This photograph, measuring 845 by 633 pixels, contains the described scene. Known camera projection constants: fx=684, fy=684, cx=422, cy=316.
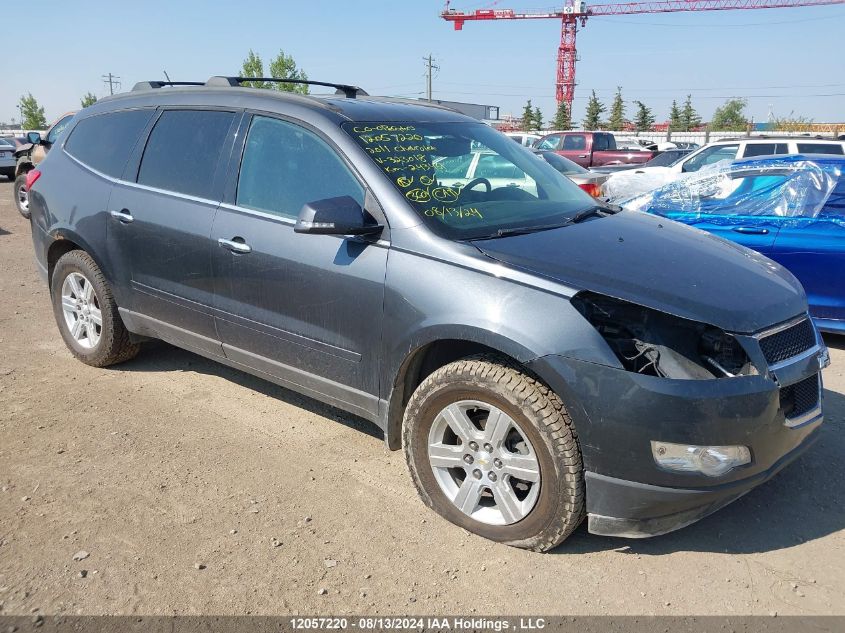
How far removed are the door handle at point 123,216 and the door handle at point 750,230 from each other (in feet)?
15.4

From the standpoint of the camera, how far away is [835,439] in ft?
12.6

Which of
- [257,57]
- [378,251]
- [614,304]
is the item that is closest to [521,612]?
[614,304]

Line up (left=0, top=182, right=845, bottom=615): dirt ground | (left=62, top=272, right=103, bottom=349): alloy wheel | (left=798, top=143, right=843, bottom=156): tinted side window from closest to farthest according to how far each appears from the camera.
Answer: (left=0, top=182, right=845, bottom=615): dirt ground, (left=62, top=272, right=103, bottom=349): alloy wheel, (left=798, top=143, right=843, bottom=156): tinted side window

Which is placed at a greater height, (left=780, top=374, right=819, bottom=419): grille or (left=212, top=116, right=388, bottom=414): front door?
(left=212, top=116, right=388, bottom=414): front door

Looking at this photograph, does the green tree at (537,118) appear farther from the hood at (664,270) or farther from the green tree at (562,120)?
the hood at (664,270)

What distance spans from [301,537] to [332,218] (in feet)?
4.57

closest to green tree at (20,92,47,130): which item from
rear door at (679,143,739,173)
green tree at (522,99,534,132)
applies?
green tree at (522,99,534,132)

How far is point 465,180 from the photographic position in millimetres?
3508

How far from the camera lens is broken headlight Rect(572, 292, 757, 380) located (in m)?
2.56

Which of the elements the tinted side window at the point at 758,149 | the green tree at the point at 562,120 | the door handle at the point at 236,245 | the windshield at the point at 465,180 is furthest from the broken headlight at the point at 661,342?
the green tree at the point at 562,120

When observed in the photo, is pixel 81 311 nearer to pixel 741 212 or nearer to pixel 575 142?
pixel 741 212

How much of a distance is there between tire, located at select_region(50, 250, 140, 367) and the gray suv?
18 centimetres

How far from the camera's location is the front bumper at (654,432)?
2.47m

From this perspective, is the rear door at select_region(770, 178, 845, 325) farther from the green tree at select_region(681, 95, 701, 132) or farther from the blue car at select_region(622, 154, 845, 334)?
the green tree at select_region(681, 95, 701, 132)
